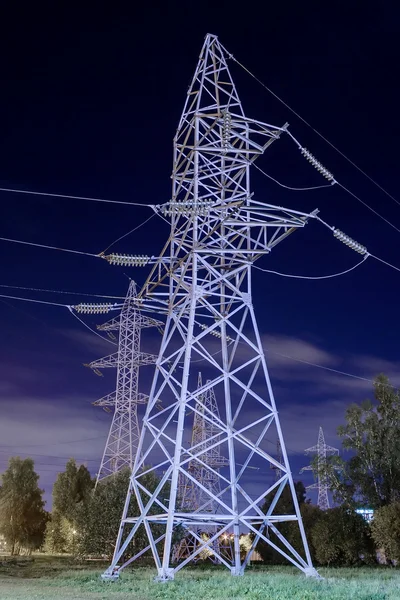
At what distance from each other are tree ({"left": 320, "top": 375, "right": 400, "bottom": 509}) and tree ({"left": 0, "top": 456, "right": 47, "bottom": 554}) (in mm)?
36800

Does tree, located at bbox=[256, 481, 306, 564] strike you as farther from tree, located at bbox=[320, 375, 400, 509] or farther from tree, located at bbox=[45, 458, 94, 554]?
tree, located at bbox=[45, 458, 94, 554]

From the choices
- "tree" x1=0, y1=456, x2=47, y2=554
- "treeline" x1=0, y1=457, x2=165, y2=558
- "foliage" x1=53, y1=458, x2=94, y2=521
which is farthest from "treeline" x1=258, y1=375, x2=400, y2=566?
"tree" x1=0, y1=456, x2=47, y2=554

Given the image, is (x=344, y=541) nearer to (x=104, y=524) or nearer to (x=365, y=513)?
(x=365, y=513)

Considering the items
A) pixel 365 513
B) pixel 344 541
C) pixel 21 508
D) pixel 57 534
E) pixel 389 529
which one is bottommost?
pixel 344 541

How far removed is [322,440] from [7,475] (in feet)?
164

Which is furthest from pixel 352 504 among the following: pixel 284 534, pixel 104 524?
pixel 104 524

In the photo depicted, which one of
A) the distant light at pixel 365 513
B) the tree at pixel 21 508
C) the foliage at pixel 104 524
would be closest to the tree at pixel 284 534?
the distant light at pixel 365 513

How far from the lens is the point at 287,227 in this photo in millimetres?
22641

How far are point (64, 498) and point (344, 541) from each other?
32.4 m

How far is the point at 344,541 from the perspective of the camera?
146 ft

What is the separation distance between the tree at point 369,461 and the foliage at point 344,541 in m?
1.38

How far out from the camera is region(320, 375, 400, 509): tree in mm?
43344

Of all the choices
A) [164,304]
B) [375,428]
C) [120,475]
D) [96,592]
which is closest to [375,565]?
[375,428]

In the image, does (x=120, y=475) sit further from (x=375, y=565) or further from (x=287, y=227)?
(x=287, y=227)
